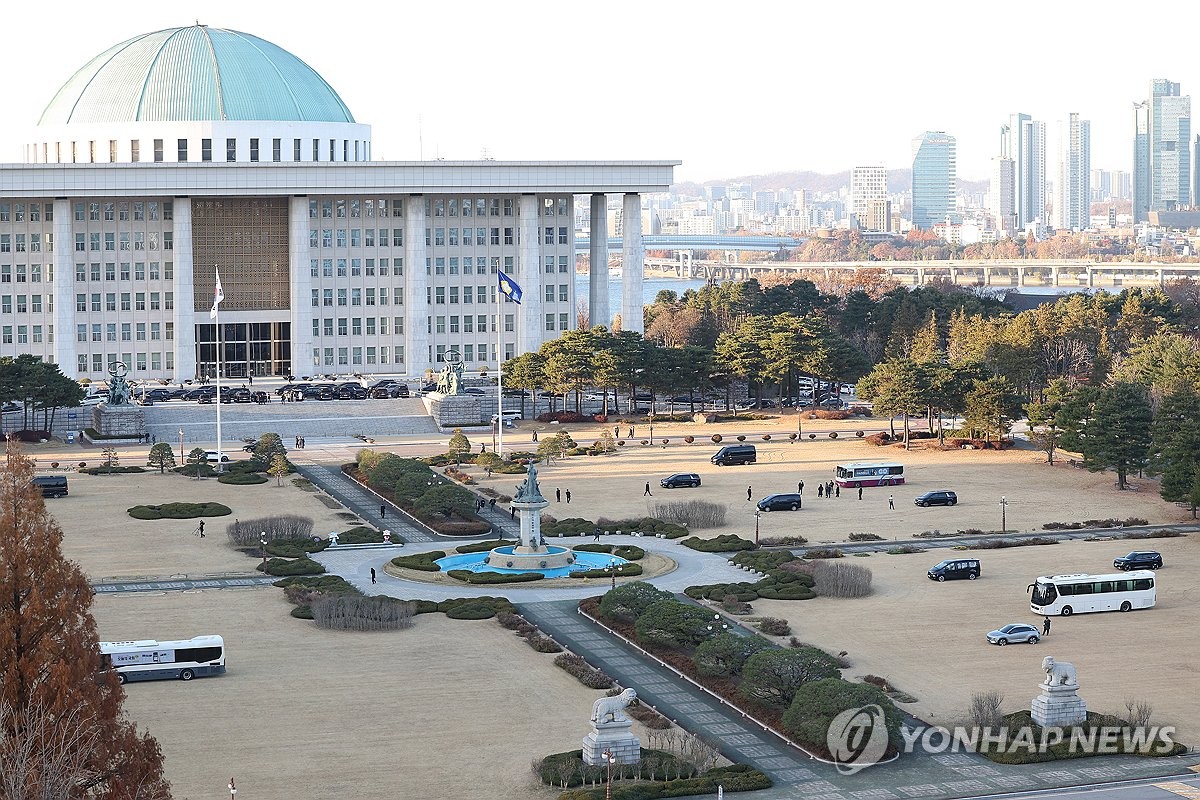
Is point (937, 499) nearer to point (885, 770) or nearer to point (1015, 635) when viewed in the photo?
point (1015, 635)

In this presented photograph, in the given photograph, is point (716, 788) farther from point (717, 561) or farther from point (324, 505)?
point (324, 505)

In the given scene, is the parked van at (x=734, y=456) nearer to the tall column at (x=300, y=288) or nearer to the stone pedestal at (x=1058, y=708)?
the tall column at (x=300, y=288)

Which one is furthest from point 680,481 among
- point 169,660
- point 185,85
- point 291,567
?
point 185,85

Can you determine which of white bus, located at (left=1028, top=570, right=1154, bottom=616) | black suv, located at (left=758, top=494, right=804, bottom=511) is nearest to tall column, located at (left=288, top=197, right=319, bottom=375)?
black suv, located at (left=758, top=494, right=804, bottom=511)

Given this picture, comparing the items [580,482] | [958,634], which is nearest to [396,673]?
[958,634]

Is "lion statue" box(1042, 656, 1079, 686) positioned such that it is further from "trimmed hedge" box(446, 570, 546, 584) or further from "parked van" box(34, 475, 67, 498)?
"parked van" box(34, 475, 67, 498)

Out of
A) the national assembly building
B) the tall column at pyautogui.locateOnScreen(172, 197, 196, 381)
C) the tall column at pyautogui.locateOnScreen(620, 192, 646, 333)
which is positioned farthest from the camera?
the tall column at pyautogui.locateOnScreen(620, 192, 646, 333)
